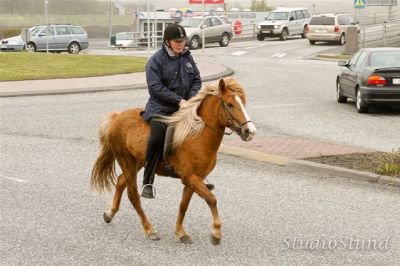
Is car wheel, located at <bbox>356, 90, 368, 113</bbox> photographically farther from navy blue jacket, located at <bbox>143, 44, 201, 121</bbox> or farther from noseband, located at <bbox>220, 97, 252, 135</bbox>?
noseband, located at <bbox>220, 97, 252, 135</bbox>

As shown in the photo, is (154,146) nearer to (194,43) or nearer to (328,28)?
(194,43)

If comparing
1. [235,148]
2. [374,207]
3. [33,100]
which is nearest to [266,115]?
[235,148]

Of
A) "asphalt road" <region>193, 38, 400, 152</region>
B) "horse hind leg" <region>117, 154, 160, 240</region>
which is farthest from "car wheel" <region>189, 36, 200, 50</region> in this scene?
"horse hind leg" <region>117, 154, 160, 240</region>

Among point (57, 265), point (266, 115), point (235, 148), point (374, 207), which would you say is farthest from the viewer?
point (266, 115)

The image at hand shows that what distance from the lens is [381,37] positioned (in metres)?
51.2

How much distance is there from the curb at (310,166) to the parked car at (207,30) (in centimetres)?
3671

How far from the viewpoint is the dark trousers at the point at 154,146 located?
8.06 m

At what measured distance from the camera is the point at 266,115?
18953mm

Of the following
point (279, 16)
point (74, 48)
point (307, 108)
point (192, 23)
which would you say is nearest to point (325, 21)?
point (279, 16)

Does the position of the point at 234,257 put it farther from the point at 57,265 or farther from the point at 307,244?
the point at 57,265

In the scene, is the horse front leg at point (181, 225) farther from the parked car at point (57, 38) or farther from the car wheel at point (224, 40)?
the car wheel at point (224, 40)

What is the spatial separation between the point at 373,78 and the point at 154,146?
40.4 feet

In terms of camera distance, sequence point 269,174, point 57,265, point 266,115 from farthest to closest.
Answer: point 266,115 < point 269,174 < point 57,265

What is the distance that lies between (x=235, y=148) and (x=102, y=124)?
515cm
